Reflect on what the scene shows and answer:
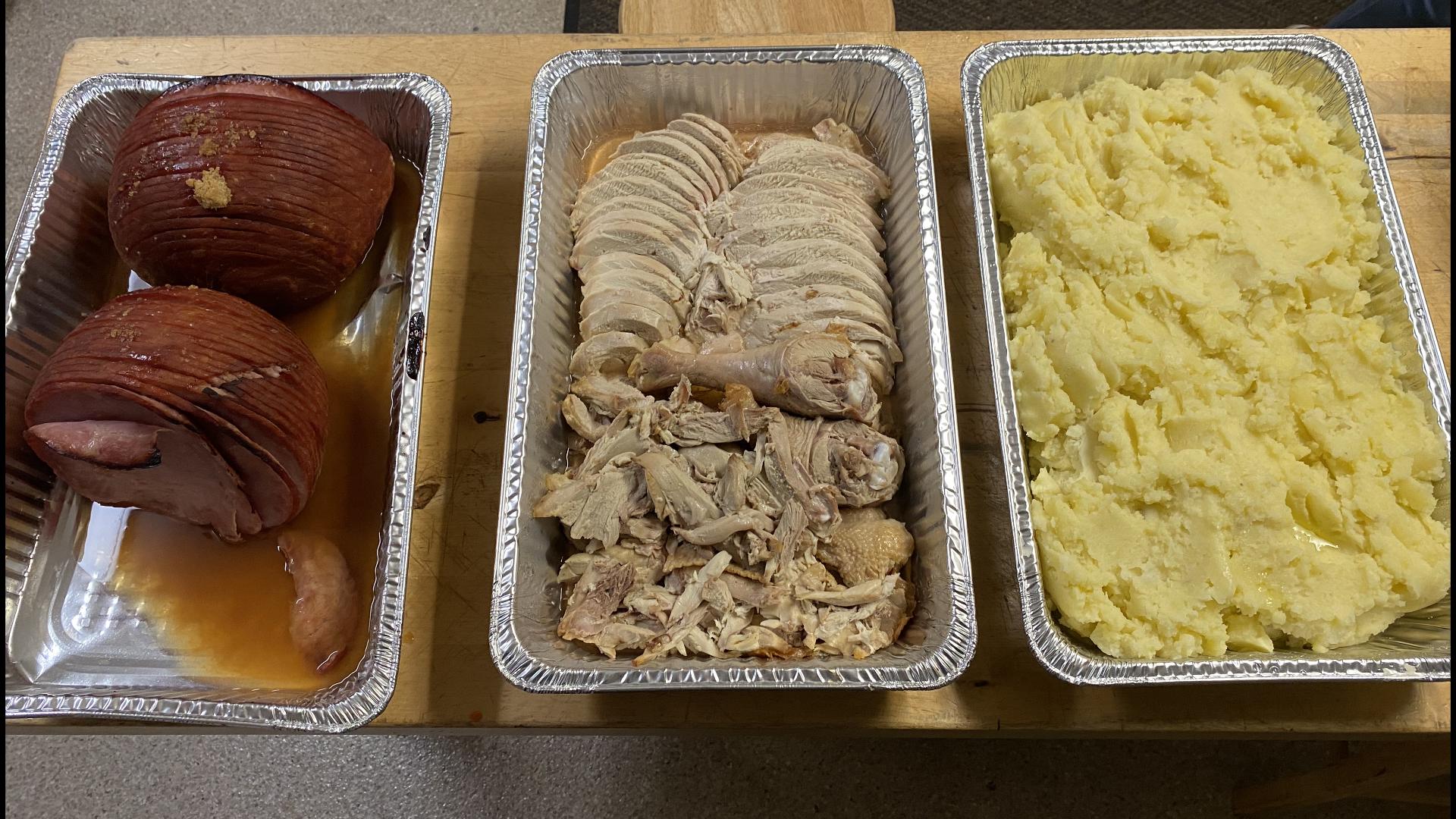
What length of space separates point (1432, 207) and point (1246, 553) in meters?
1.29

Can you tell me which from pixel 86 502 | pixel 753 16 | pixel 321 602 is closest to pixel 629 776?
pixel 321 602

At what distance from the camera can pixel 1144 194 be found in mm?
1930

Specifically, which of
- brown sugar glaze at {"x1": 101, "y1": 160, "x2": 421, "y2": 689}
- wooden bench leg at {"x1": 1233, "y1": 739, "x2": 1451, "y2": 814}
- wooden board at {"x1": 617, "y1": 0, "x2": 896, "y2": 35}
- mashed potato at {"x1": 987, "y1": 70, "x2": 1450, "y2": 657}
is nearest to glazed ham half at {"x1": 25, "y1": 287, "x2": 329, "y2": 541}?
brown sugar glaze at {"x1": 101, "y1": 160, "x2": 421, "y2": 689}

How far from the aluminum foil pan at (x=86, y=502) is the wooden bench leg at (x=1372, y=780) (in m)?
2.31

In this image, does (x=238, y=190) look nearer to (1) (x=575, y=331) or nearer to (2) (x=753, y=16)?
(1) (x=575, y=331)

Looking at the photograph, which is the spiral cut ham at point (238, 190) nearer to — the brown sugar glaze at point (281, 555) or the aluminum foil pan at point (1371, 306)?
the brown sugar glaze at point (281, 555)

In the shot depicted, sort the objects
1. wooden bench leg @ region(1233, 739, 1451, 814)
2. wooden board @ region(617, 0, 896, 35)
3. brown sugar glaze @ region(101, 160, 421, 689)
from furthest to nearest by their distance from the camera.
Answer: wooden board @ region(617, 0, 896, 35), wooden bench leg @ region(1233, 739, 1451, 814), brown sugar glaze @ region(101, 160, 421, 689)

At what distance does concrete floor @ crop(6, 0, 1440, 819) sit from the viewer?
2650 millimetres

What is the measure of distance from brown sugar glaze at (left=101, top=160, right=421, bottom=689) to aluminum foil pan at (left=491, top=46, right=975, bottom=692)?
0.38 m

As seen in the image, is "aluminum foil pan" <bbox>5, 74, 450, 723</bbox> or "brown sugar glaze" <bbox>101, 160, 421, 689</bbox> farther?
"brown sugar glaze" <bbox>101, 160, 421, 689</bbox>

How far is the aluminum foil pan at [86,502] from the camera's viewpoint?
158 centimetres

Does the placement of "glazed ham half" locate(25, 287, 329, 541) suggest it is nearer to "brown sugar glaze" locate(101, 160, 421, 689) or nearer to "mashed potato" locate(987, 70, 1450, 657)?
"brown sugar glaze" locate(101, 160, 421, 689)

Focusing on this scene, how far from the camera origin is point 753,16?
2.51 metres

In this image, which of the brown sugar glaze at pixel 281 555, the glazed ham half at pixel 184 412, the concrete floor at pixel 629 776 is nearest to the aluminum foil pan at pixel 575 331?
the brown sugar glaze at pixel 281 555
